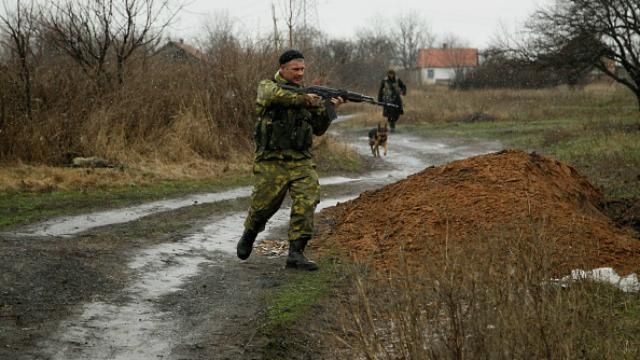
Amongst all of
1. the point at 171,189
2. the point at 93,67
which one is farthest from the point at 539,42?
the point at 171,189

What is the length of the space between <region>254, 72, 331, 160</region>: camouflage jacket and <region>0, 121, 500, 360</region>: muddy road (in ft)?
3.53

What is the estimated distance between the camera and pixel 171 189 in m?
12.9

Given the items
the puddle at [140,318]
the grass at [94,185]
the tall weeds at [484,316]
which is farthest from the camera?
the grass at [94,185]

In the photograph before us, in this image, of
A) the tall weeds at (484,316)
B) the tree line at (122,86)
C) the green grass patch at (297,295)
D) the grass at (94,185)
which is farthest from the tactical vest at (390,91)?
the tall weeds at (484,316)

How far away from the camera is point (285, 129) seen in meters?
7.11

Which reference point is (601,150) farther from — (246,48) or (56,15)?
(56,15)

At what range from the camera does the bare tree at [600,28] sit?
2552 cm

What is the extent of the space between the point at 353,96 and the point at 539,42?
71.8 ft

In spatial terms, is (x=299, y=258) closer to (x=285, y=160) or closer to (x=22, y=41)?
(x=285, y=160)

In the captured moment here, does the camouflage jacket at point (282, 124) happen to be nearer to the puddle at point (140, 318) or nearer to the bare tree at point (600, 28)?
the puddle at point (140, 318)

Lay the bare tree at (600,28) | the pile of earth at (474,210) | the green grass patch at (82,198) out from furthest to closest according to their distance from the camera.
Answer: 1. the bare tree at (600,28)
2. the green grass patch at (82,198)
3. the pile of earth at (474,210)

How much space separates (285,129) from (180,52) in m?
13.1

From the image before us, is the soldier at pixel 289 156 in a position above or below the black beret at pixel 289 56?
below

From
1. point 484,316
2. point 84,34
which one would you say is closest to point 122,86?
point 84,34
